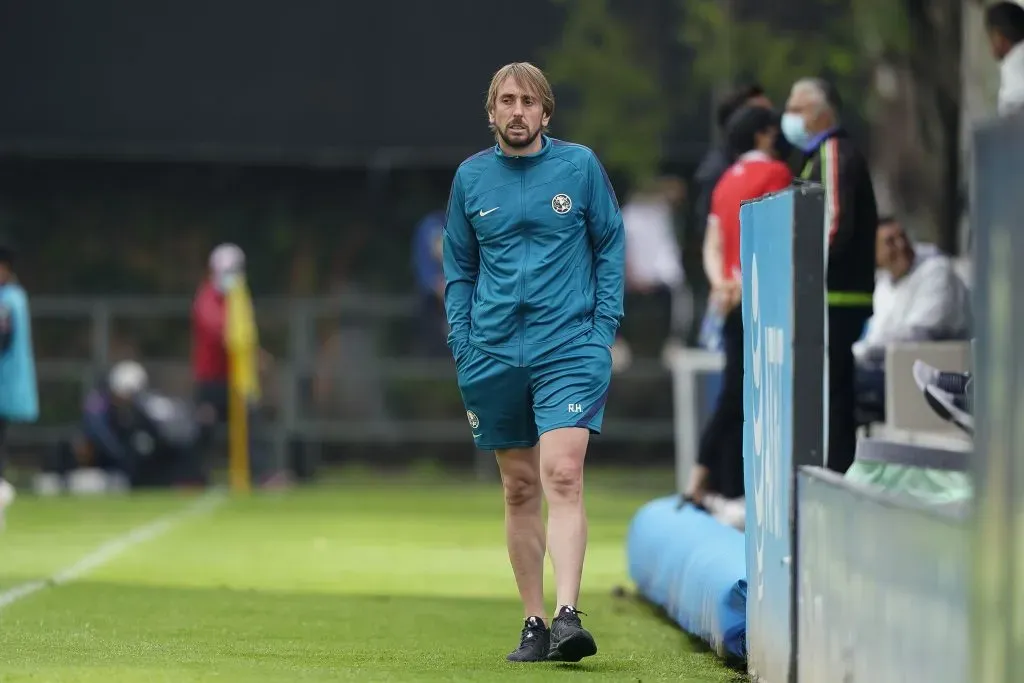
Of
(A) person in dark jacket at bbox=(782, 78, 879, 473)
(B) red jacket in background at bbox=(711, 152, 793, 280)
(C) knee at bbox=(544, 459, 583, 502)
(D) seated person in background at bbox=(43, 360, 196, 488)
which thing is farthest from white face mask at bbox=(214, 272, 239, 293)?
(C) knee at bbox=(544, 459, 583, 502)

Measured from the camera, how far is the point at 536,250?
308 inches

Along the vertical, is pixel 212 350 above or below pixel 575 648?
above

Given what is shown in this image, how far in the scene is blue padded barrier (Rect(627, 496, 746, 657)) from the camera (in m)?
8.05

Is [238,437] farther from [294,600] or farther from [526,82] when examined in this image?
[526,82]

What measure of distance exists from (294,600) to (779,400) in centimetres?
422

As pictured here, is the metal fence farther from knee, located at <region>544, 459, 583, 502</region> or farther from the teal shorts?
knee, located at <region>544, 459, 583, 502</region>

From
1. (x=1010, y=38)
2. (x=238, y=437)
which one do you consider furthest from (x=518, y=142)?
(x=238, y=437)

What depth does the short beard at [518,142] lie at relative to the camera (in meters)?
7.75

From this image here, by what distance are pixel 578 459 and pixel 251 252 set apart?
18.4 metres

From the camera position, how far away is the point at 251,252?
2588 centimetres

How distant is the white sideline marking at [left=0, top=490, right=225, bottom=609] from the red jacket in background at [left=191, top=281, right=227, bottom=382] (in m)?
1.37

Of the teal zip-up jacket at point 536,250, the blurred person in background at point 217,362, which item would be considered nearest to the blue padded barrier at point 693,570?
the teal zip-up jacket at point 536,250

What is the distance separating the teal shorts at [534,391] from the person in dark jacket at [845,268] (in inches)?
95.6

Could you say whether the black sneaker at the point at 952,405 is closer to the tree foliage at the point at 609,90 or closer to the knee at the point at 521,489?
the knee at the point at 521,489
